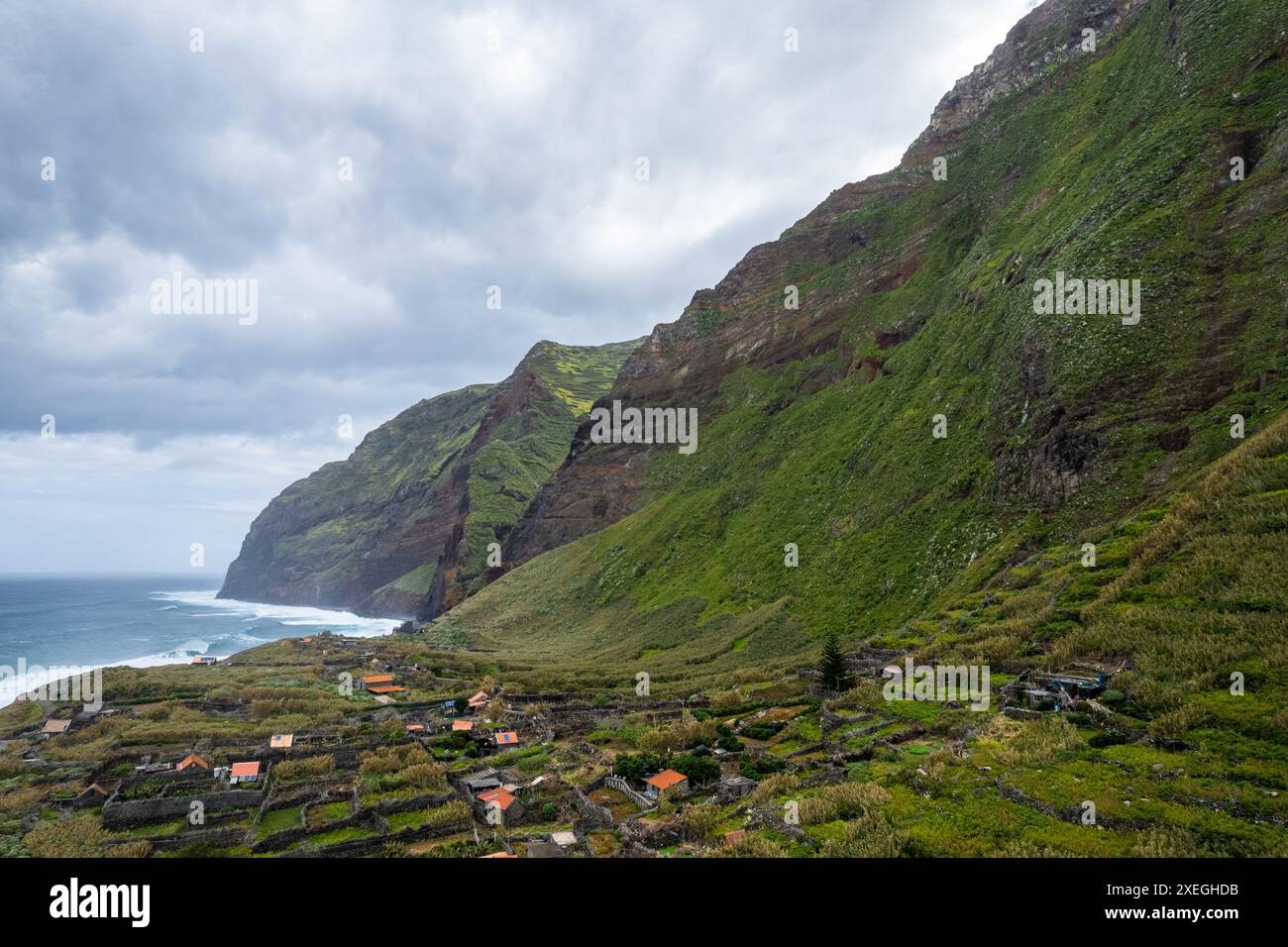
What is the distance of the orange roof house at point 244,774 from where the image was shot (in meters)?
34.4

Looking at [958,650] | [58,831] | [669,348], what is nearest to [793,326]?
[669,348]

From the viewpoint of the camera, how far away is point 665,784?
2862 centimetres

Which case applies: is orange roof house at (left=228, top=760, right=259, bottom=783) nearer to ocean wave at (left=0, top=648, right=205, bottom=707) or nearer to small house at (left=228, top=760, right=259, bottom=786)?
small house at (left=228, top=760, right=259, bottom=786)

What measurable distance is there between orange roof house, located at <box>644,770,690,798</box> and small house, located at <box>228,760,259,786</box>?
904 inches

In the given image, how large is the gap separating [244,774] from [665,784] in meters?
24.8

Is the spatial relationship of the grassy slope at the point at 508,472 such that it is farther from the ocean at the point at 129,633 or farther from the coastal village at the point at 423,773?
the coastal village at the point at 423,773

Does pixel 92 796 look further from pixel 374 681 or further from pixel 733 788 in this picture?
pixel 733 788

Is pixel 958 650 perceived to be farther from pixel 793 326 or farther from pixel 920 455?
pixel 793 326

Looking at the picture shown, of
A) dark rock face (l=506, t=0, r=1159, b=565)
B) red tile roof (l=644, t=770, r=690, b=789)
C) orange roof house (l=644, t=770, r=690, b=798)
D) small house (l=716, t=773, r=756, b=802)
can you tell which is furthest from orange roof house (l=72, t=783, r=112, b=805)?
dark rock face (l=506, t=0, r=1159, b=565)

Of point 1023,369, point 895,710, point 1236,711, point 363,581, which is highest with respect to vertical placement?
point 1023,369

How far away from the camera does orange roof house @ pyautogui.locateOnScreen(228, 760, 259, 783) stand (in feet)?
113

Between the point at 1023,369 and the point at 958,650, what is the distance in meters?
30.0

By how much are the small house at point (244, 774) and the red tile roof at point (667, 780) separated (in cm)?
2320
